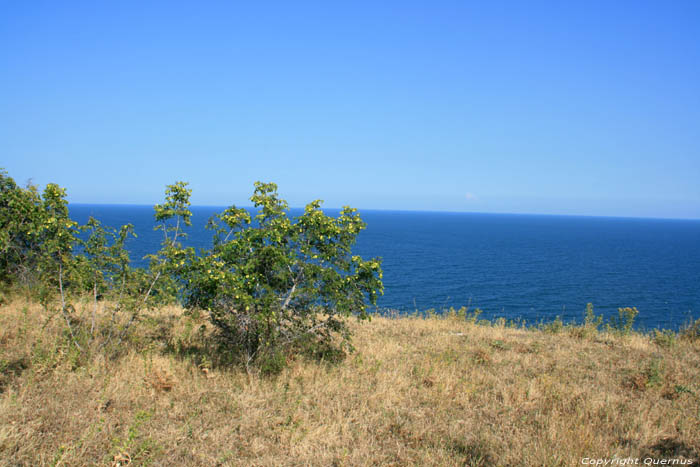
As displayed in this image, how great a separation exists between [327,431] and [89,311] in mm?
9421

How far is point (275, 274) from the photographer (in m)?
8.08

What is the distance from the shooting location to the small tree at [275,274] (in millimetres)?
7543

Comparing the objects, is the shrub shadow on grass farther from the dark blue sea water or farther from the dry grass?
the dark blue sea water

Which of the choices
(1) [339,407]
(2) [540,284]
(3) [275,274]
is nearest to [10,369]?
(3) [275,274]

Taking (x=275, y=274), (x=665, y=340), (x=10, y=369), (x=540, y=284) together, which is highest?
(x=275, y=274)

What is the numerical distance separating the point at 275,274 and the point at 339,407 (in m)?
2.77

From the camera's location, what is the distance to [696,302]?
38.2 metres

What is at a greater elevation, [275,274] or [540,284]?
[275,274]

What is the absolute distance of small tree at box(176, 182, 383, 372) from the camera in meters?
7.54

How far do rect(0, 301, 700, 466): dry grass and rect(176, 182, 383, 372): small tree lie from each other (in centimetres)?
95

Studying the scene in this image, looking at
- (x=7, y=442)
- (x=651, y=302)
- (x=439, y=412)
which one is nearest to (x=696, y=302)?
(x=651, y=302)

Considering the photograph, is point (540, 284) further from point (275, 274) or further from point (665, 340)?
point (275, 274)

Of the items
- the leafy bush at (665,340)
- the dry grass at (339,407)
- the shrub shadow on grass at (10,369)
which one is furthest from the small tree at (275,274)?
the leafy bush at (665,340)

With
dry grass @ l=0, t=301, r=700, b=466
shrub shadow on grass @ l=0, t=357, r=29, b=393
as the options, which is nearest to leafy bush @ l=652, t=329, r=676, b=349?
dry grass @ l=0, t=301, r=700, b=466
